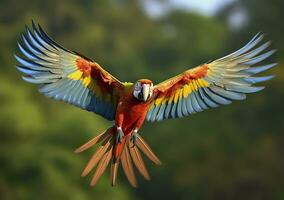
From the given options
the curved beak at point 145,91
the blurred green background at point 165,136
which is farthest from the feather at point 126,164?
the blurred green background at point 165,136

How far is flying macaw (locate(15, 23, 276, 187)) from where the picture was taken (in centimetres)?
714

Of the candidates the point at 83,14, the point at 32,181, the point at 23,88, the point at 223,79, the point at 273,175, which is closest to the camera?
the point at 223,79

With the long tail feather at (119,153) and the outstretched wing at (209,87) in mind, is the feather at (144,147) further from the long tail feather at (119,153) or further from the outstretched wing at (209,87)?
the outstretched wing at (209,87)

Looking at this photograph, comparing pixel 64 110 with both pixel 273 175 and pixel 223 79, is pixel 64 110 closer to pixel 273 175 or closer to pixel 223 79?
pixel 273 175

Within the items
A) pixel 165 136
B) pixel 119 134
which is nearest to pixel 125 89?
pixel 119 134

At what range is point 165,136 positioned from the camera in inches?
1113

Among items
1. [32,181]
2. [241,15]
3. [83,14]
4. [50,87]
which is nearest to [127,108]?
[50,87]

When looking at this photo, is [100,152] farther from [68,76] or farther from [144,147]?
[68,76]

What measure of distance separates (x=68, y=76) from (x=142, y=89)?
70 cm

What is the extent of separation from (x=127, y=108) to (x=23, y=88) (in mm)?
21328

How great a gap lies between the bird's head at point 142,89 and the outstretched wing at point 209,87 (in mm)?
551

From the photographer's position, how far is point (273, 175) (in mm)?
26438

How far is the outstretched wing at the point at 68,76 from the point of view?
7.23 metres

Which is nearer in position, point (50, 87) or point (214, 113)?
point (50, 87)
